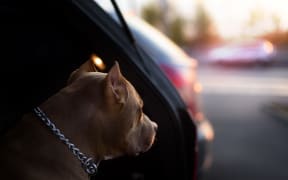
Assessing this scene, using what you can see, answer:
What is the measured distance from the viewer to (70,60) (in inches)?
131

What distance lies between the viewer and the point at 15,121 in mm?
2953

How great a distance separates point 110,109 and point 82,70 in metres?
A: 0.30

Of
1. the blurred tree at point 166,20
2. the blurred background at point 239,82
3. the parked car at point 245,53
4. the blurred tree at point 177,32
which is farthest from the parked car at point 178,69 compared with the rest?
the blurred tree at point 177,32

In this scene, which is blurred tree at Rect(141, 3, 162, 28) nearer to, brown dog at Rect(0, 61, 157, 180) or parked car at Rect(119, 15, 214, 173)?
parked car at Rect(119, 15, 214, 173)

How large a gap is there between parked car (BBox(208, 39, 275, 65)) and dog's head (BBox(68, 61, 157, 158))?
83.1ft

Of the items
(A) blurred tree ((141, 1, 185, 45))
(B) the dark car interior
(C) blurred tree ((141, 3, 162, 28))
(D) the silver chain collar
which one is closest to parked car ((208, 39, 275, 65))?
(A) blurred tree ((141, 1, 185, 45))

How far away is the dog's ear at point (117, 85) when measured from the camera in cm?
284

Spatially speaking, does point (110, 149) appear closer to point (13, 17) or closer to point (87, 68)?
point (87, 68)

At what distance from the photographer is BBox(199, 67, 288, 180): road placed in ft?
23.7

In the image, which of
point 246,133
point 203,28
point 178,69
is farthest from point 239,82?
point 203,28

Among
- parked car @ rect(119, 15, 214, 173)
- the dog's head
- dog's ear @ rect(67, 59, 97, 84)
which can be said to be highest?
dog's ear @ rect(67, 59, 97, 84)

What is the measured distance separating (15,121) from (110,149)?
0.45 metres

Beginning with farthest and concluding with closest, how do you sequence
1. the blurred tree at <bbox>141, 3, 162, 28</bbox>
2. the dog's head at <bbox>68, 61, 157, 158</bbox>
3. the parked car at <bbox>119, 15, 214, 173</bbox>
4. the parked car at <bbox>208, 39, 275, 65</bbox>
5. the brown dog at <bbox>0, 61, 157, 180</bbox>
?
the blurred tree at <bbox>141, 3, 162, 28</bbox>
the parked car at <bbox>208, 39, 275, 65</bbox>
the parked car at <bbox>119, 15, 214, 173</bbox>
the dog's head at <bbox>68, 61, 157, 158</bbox>
the brown dog at <bbox>0, 61, 157, 180</bbox>

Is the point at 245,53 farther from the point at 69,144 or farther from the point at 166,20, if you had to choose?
the point at 69,144
